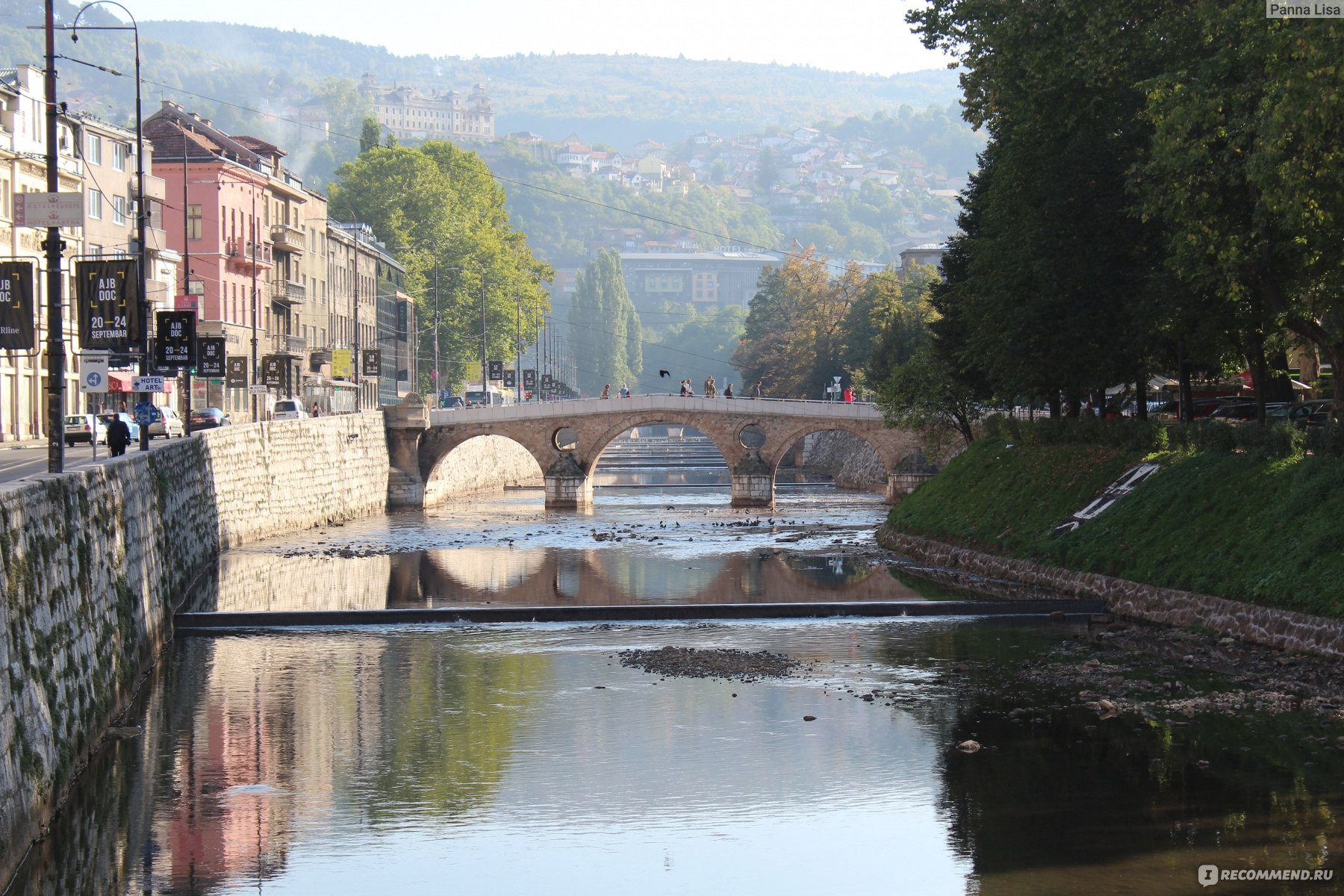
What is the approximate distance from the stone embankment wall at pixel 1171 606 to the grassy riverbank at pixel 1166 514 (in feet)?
0.68

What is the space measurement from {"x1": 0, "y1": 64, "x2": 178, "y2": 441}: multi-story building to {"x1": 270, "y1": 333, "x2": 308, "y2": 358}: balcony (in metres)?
10.4

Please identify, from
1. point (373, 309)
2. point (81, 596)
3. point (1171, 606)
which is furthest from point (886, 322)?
point (81, 596)

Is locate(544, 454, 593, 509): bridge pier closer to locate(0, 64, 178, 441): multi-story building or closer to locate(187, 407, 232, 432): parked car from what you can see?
locate(187, 407, 232, 432): parked car

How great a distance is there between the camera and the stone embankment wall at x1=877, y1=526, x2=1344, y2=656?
25.9 meters

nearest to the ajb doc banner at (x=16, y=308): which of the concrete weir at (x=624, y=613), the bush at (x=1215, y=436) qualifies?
the concrete weir at (x=624, y=613)

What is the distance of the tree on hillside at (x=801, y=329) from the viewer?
111562mm

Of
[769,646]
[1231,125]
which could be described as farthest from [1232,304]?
[769,646]

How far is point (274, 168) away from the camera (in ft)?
301

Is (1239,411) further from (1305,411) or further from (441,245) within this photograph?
(441,245)

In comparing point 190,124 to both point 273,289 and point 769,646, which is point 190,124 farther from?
point 769,646

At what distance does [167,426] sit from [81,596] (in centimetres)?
4093

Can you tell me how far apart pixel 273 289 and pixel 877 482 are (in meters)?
33.3

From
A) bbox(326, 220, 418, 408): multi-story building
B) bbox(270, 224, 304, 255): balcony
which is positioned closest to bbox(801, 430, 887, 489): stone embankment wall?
bbox(326, 220, 418, 408): multi-story building

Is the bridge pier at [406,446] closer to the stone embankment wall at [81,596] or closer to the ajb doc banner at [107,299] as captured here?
the stone embankment wall at [81,596]
